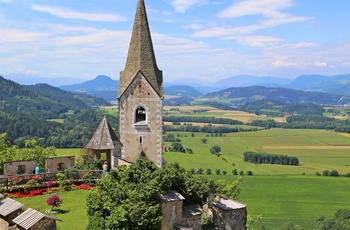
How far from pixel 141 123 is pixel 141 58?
17.2 ft

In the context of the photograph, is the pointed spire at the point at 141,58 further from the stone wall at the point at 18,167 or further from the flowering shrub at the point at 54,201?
the flowering shrub at the point at 54,201

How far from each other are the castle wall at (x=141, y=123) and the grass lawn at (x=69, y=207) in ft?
23.1

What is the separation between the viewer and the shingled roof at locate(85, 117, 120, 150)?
3047 centimetres

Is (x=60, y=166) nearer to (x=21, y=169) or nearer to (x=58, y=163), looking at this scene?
(x=58, y=163)

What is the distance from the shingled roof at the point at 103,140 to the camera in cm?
3047

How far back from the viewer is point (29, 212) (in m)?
17.2

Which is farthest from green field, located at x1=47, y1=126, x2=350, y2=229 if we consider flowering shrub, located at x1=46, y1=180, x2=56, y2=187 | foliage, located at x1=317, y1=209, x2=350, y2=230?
flowering shrub, located at x1=46, y1=180, x2=56, y2=187

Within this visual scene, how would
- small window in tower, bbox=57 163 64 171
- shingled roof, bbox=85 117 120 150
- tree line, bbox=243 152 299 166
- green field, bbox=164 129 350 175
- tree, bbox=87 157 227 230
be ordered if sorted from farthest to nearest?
1. tree line, bbox=243 152 299 166
2. green field, bbox=164 129 350 175
3. shingled roof, bbox=85 117 120 150
4. small window in tower, bbox=57 163 64 171
5. tree, bbox=87 157 227 230

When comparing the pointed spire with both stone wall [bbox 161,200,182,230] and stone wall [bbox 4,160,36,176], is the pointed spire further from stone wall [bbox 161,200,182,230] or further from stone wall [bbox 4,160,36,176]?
stone wall [bbox 161,200,182,230]

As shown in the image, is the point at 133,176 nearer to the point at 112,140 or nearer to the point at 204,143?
the point at 112,140

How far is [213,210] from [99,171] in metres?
8.53

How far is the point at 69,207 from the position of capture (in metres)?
23.3

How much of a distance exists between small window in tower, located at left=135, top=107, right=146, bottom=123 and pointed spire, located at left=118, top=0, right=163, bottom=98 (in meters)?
1.91

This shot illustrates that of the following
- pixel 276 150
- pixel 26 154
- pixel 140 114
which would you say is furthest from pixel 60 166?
pixel 276 150
